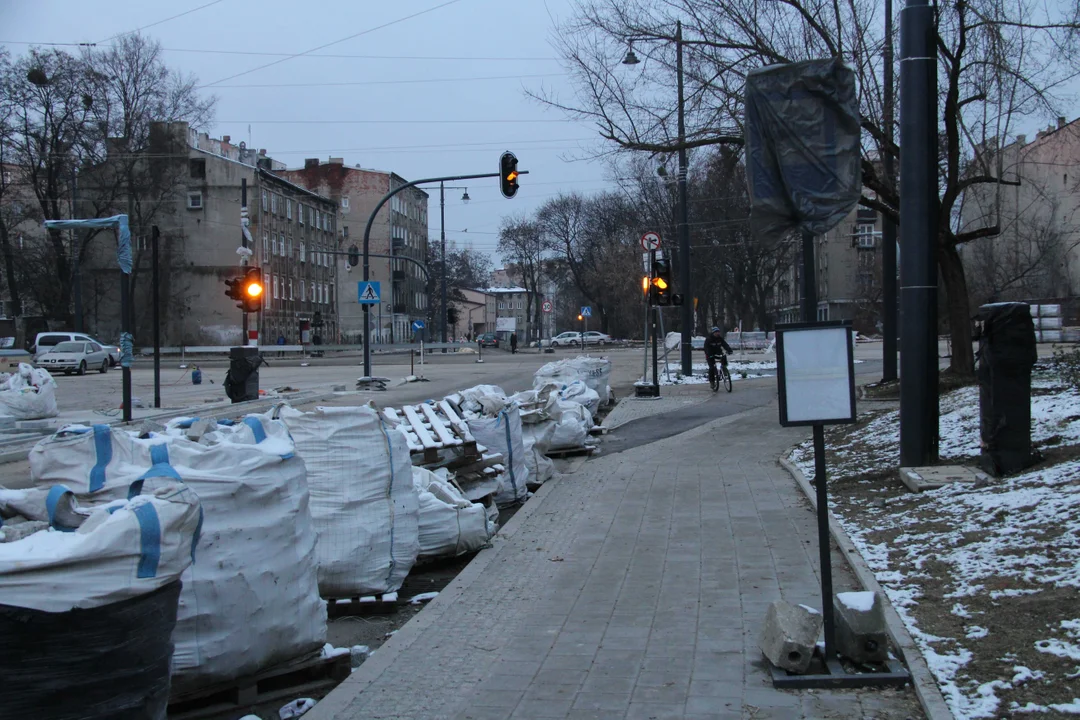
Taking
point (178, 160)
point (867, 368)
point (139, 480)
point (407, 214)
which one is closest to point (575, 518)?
point (139, 480)

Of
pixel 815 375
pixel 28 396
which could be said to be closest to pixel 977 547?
pixel 815 375

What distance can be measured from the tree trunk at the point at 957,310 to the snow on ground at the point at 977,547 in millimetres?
5387

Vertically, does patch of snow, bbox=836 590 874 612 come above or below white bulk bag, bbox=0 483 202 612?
below

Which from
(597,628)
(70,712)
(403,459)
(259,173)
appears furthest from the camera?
(259,173)

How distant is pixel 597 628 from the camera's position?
222 inches

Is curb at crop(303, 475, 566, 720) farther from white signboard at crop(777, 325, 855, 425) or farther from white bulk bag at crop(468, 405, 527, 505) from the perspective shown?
white signboard at crop(777, 325, 855, 425)

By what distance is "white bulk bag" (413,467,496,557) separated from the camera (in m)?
7.45

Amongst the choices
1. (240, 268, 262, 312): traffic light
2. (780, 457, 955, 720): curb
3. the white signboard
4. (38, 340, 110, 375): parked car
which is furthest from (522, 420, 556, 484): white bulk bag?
(38, 340, 110, 375): parked car

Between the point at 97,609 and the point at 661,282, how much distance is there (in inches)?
716

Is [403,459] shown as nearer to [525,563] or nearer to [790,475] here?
[525,563]

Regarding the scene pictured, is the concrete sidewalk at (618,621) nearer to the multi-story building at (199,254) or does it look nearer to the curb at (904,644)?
the curb at (904,644)

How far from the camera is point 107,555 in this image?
11.2 ft

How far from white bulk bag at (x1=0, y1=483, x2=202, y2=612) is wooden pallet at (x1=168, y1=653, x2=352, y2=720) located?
1219mm

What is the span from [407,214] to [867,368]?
3203 inches
